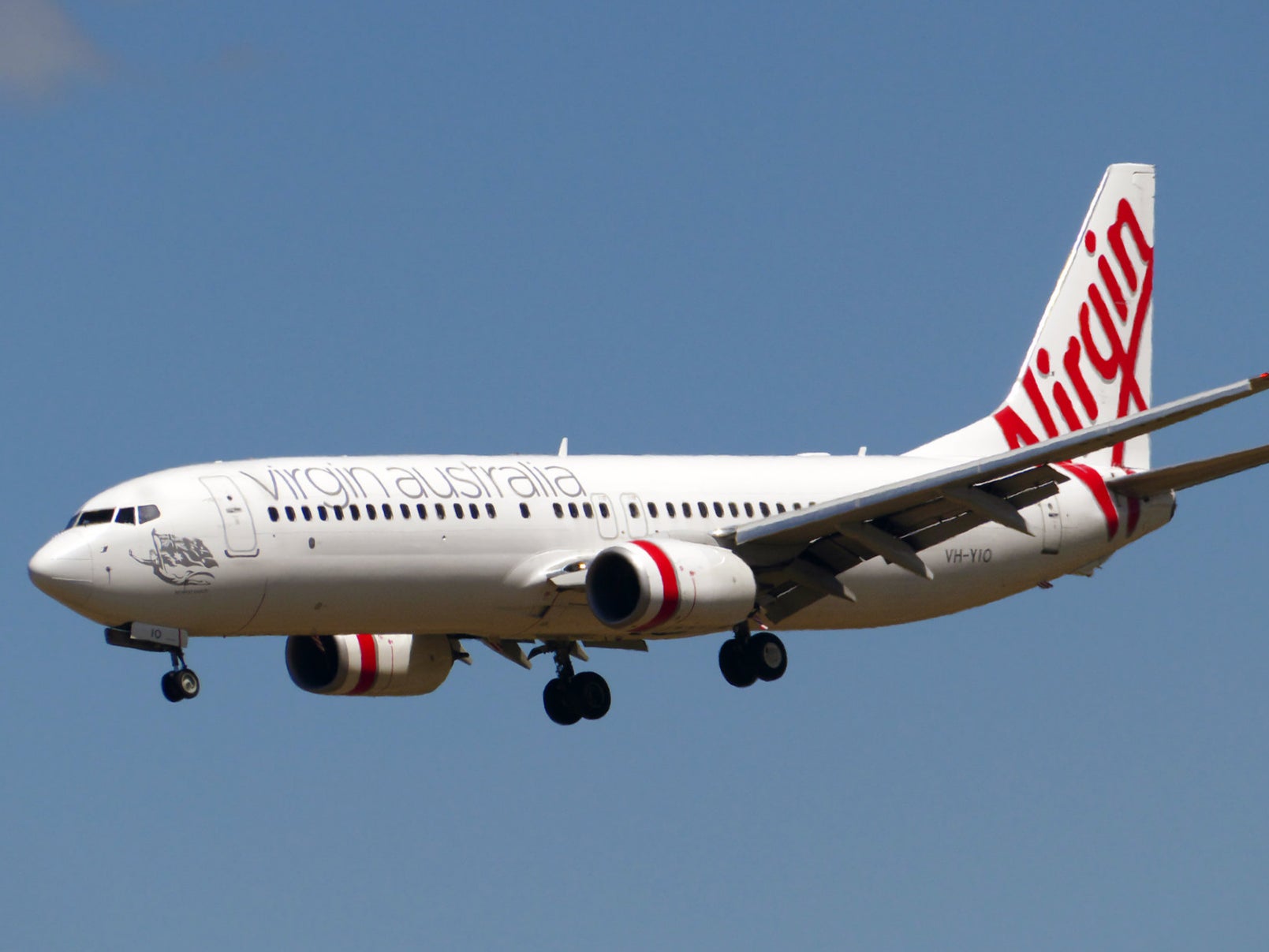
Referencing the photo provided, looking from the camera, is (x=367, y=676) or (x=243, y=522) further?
(x=367, y=676)

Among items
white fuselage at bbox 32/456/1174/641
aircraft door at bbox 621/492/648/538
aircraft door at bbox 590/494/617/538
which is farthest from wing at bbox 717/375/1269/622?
aircraft door at bbox 590/494/617/538

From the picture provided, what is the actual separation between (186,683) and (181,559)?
2325 mm

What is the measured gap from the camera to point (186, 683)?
44.6 metres

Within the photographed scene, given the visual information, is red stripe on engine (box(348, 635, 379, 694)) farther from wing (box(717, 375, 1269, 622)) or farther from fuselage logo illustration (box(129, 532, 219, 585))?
fuselage logo illustration (box(129, 532, 219, 585))

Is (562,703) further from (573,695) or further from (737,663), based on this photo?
(737,663)

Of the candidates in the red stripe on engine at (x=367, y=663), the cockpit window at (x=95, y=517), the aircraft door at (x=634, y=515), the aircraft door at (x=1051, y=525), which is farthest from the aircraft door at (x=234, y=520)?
the aircraft door at (x=1051, y=525)

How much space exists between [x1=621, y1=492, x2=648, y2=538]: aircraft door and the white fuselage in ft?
0.12

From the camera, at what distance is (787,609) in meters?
51.8

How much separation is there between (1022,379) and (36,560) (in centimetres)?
2654

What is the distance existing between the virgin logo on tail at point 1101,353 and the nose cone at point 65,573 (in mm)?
24758

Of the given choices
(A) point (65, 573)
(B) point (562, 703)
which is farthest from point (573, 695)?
(A) point (65, 573)

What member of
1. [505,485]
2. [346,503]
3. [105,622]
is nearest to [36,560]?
[105,622]

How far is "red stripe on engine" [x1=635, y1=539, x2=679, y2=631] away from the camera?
46.7 metres

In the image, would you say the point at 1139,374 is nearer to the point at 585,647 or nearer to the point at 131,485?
the point at 585,647
